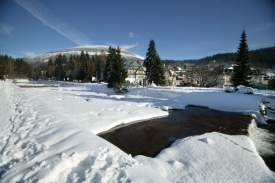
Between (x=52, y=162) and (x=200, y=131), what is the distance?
764 centimetres

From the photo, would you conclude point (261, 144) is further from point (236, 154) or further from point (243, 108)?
point (243, 108)

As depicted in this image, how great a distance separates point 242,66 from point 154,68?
1785cm

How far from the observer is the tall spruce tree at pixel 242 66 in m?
27.6

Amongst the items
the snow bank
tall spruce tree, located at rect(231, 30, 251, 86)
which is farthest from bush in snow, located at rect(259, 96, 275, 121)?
tall spruce tree, located at rect(231, 30, 251, 86)

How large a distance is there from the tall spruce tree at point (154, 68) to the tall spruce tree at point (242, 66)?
15381 mm

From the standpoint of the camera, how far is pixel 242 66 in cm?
2797

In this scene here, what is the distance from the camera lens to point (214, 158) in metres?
5.25

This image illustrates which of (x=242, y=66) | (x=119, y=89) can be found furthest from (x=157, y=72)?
(x=242, y=66)

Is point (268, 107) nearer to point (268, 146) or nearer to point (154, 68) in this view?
point (268, 146)

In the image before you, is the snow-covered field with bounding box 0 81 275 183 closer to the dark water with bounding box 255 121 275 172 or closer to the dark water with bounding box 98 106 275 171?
the dark water with bounding box 255 121 275 172

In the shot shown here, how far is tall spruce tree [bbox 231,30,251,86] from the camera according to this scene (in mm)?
27634

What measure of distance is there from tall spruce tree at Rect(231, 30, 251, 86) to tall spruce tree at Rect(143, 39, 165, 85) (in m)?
15.4

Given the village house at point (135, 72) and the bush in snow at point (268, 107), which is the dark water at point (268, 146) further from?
the village house at point (135, 72)

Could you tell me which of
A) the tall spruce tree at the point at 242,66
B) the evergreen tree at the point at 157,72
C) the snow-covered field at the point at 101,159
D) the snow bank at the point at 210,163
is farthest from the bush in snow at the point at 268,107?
the evergreen tree at the point at 157,72
